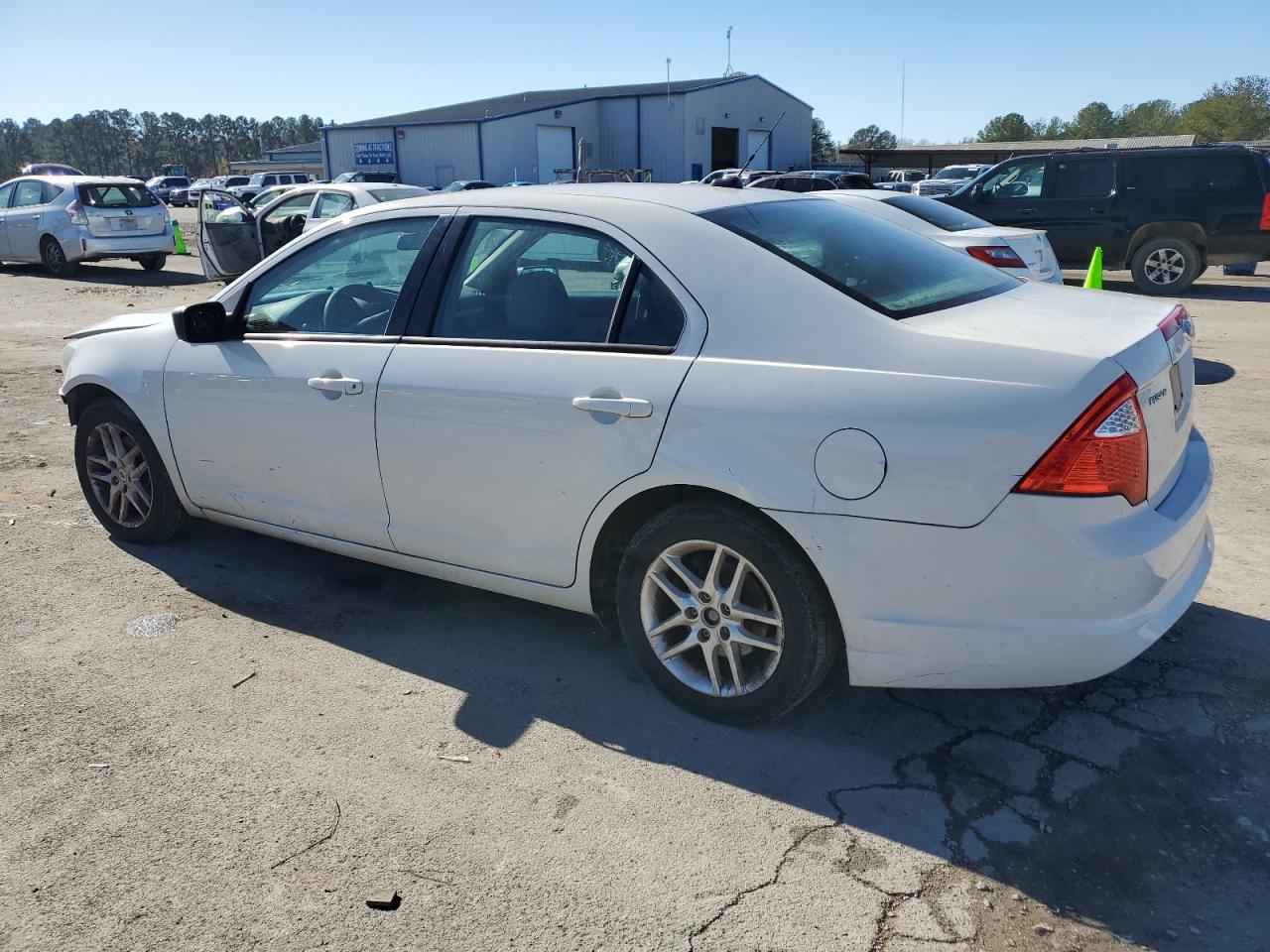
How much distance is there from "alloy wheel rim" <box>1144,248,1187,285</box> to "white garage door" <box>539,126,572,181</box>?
113 ft

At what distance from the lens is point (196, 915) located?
2.46 m

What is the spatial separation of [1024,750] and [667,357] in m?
1.66

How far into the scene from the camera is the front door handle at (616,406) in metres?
3.07

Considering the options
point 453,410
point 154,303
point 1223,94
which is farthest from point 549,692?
point 1223,94

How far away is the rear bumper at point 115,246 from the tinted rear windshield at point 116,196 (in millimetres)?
574

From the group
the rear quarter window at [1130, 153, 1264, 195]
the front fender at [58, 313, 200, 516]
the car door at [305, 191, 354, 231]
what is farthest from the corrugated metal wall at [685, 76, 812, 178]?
the front fender at [58, 313, 200, 516]

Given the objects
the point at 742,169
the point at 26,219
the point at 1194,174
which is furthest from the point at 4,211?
the point at 1194,174

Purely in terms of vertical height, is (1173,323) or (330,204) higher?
(330,204)

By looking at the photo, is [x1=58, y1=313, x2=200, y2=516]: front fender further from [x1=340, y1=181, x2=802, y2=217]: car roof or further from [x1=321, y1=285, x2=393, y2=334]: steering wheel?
[x1=340, y1=181, x2=802, y2=217]: car roof

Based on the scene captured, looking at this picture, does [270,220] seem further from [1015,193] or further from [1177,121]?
[1177,121]

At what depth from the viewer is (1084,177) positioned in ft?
45.9

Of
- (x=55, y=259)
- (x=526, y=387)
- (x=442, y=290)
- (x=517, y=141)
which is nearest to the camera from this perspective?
(x=526, y=387)

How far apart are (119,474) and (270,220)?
10560 mm

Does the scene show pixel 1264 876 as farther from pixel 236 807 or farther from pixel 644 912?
pixel 236 807
